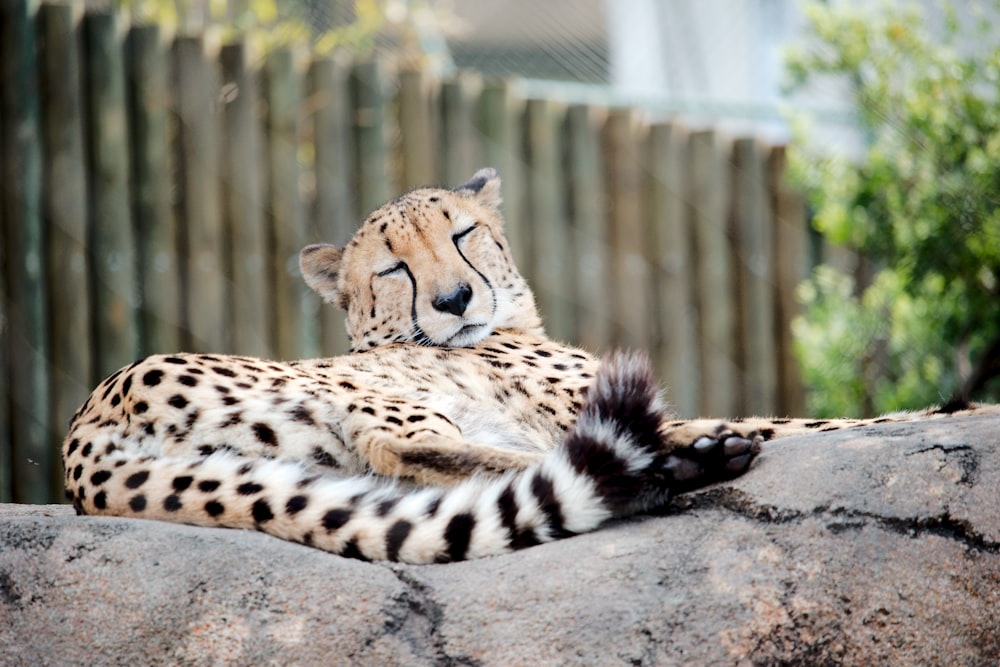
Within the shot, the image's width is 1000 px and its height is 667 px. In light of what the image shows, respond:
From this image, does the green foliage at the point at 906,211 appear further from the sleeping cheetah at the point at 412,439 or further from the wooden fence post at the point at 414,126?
the sleeping cheetah at the point at 412,439

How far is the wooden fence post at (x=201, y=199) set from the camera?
13.3 feet

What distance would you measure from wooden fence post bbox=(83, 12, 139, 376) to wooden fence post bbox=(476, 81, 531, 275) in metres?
1.43

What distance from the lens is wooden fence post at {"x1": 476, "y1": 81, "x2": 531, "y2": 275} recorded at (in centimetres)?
481

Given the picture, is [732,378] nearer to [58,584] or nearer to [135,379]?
[135,379]

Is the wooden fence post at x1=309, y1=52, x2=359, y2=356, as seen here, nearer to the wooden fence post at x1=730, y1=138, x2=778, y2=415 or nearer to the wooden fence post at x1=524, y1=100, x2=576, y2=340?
the wooden fence post at x1=524, y1=100, x2=576, y2=340

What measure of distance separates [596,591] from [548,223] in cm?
326

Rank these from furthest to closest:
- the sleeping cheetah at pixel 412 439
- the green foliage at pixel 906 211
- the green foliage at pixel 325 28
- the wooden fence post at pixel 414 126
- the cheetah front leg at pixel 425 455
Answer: the green foliage at pixel 325 28 < the wooden fence post at pixel 414 126 < the green foliage at pixel 906 211 < the cheetah front leg at pixel 425 455 < the sleeping cheetah at pixel 412 439

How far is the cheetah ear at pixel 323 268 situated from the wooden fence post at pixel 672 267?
2317 millimetres

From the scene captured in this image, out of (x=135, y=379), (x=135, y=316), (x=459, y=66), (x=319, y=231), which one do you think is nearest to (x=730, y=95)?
(x=459, y=66)

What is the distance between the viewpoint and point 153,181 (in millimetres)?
4035

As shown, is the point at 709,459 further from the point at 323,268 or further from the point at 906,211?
the point at 906,211

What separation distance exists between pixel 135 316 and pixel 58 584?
226cm

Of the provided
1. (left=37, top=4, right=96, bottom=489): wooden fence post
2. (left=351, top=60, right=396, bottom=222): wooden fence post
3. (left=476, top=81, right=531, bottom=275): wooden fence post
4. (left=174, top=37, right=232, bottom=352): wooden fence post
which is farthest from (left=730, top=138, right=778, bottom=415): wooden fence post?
(left=37, top=4, right=96, bottom=489): wooden fence post

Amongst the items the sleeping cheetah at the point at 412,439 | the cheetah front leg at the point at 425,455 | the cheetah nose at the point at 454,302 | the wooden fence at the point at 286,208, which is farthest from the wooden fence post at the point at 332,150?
the cheetah front leg at the point at 425,455
